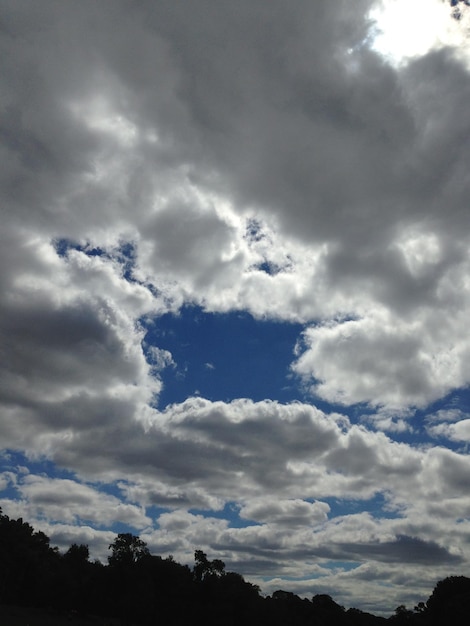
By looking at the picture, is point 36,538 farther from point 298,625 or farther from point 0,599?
point 298,625

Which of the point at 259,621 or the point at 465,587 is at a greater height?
the point at 465,587

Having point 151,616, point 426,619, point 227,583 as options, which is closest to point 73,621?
point 151,616

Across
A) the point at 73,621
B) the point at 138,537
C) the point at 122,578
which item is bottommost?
the point at 73,621

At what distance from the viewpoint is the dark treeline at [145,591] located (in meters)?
133

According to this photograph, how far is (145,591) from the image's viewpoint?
128375 millimetres

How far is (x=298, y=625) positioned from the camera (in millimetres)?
182750

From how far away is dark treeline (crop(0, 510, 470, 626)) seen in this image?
436 feet

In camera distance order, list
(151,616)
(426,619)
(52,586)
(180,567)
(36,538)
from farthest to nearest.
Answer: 1. (36,538)
2. (426,619)
3. (180,567)
4. (52,586)
5. (151,616)

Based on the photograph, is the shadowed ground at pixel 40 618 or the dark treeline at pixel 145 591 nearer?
the shadowed ground at pixel 40 618

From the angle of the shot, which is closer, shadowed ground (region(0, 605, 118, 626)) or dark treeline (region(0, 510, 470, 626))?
shadowed ground (region(0, 605, 118, 626))

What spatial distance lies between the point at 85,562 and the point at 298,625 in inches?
2787

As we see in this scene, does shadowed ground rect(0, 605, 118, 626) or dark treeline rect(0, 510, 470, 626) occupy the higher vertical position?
dark treeline rect(0, 510, 470, 626)

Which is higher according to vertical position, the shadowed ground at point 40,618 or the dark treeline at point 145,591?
the dark treeline at point 145,591

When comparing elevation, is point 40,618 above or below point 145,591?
below
